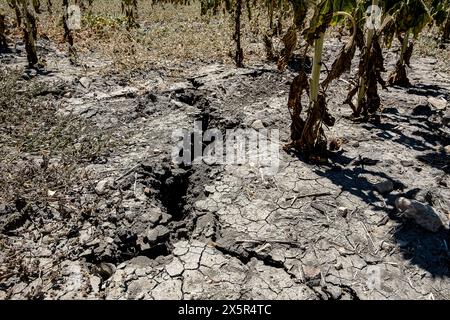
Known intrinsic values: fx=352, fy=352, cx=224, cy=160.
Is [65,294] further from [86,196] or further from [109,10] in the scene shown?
[109,10]

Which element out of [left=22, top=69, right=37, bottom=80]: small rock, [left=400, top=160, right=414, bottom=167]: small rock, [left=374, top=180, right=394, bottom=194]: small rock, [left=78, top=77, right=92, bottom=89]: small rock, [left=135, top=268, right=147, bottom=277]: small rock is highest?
[left=22, top=69, right=37, bottom=80]: small rock

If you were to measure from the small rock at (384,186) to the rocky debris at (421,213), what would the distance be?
25 cm

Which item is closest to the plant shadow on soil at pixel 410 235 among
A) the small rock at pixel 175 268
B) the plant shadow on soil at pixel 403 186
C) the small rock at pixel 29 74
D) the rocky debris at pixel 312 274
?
the plant shadow on soil at pixel 403 186

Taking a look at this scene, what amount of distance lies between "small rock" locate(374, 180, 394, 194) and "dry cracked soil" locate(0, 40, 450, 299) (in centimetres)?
6

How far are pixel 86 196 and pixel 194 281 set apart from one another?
141 centimetres

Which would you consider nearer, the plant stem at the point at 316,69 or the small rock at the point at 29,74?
the plant stem at the point at 316,69

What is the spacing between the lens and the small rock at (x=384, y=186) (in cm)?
322

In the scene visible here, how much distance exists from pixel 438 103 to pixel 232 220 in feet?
12.1

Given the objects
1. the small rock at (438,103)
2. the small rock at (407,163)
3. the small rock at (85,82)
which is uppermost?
the small rock at (85,82)

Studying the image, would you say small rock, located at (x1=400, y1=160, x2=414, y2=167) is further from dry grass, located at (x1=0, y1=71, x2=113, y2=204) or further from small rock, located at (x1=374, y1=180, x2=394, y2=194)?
dry grass, located at (x1=0, y1=71, x2=113, y2=204)

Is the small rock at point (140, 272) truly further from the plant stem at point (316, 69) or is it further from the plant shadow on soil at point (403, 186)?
the plant stem at point (316, 69)

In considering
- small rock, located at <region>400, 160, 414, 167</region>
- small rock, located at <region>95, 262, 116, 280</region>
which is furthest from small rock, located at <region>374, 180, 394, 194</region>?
small rock, located at <region>95, 262, 116, 280</region>

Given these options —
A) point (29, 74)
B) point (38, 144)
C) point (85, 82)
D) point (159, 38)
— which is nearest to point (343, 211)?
point (38, 144)

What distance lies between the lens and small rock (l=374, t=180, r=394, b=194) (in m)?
3.22
